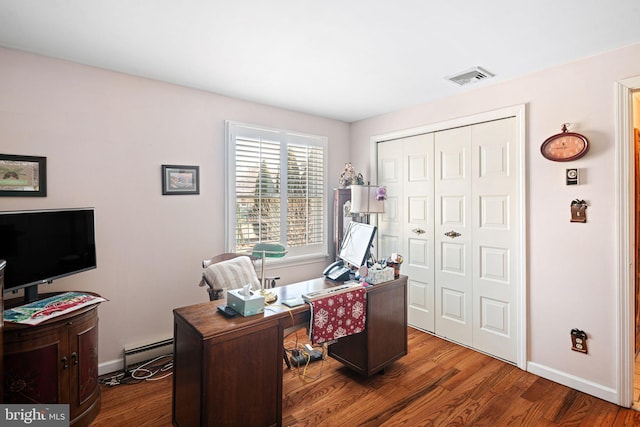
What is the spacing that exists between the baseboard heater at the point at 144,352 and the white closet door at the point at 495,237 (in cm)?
303

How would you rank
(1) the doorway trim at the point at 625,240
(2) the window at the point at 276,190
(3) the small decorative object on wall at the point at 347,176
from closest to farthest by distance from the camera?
(1) the doorway trim at the point at 625,240
(2) the window at the point at 276,190
(3) the small decorative object on wall at the point at 347,176

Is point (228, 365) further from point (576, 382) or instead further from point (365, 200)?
point (576, 382)

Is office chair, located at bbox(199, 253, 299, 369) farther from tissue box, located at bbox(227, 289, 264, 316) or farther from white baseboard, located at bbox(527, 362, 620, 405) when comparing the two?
white baseboard, located at bbox(527, 362, 620, 405)

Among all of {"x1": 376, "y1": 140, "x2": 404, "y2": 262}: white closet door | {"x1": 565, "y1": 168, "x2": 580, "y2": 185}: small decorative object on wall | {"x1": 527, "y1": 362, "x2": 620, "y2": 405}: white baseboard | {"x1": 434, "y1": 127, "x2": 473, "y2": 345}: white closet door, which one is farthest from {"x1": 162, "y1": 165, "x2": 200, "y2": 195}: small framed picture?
{"x1": 527, "y1": 362, "x2": 620, "y2": 405}: white baseboard

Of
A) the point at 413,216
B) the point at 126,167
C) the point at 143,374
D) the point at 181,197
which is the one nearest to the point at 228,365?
the point at 143,374

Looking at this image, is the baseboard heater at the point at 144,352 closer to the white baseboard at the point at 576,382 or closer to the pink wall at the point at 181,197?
the pink wall at the point at 181,197

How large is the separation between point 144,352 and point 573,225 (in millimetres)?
3787

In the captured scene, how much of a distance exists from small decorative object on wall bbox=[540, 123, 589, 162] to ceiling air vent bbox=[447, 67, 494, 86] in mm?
762

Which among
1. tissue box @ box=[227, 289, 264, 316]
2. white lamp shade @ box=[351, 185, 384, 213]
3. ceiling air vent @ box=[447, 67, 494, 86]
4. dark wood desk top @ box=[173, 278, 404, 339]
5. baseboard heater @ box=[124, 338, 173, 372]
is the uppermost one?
ceiling air vent @ box=[447, 67, 494, 86]

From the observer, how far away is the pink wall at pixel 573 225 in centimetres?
237

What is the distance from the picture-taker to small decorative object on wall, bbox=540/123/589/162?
8.02 ft

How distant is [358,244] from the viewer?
259 centimetres

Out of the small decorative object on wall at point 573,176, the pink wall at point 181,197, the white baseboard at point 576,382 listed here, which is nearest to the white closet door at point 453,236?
the pink wall at point 181,197

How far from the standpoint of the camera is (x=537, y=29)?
207 cm
